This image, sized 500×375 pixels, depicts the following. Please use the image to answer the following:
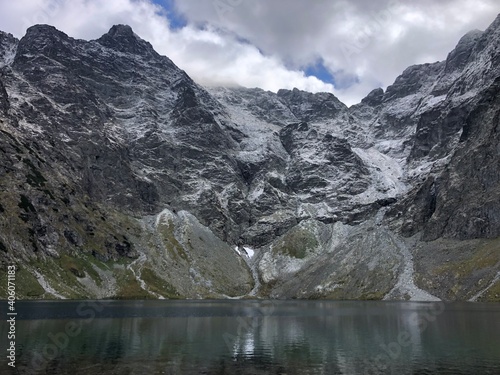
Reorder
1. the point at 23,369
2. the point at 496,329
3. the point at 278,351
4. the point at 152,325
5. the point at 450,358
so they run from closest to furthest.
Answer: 1. the point at 23,369
2. the point at 450,358
3. the point at 278,351
4. the point at 496,329
5. the point at 152,325

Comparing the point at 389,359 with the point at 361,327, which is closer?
the point at 389,359

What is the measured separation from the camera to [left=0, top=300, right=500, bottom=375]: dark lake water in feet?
166

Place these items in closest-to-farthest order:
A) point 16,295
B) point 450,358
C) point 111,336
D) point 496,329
Answer: point 450,358 → point 111,336 → point 496,329 → point 16,295

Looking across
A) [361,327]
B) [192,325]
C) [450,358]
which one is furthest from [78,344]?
[361,327]

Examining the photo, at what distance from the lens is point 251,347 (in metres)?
66.6

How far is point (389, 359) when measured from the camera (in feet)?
189

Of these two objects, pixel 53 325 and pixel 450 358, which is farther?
pixel 53 325

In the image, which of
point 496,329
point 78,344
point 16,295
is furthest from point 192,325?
point 16,295

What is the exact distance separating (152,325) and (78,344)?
29.1 meters

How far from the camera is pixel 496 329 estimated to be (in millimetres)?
84188

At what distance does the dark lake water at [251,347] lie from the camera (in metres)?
50.7

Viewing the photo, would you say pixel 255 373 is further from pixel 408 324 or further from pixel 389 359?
pixel 408 324

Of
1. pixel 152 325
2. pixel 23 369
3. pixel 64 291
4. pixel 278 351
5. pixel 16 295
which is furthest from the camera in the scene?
pixel 64 291

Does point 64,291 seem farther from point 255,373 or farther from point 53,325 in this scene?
point 255,373
